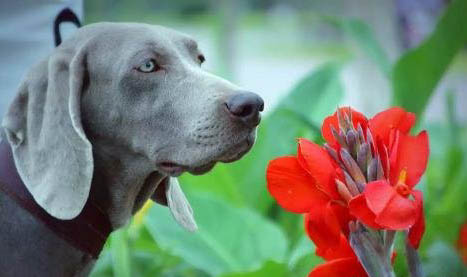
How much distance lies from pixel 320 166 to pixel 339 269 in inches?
6.1

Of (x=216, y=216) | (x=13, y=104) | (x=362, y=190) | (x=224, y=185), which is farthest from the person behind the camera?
(x=224, y=185)

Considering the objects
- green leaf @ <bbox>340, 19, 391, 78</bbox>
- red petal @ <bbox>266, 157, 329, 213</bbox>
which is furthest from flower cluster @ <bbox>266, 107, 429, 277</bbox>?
green leaf @ <bbox>340, 19, 391, 78</bbox>

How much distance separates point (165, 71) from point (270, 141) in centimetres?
141

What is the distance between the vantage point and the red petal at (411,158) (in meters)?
1.24

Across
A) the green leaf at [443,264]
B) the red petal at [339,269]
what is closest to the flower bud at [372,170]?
the red petal at [339,269]

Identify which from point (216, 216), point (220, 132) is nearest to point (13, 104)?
point (220, 132)

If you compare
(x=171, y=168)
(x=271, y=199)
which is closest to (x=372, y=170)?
(x=171, y=168)

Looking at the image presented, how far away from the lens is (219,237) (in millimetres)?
2359

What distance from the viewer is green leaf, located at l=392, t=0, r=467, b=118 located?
235 cm

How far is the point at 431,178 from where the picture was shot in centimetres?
367

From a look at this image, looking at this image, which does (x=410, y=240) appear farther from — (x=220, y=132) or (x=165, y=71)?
(x=165, y=71)

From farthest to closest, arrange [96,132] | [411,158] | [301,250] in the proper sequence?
1. [301,250]
2. [96,132]
3. [411,158]

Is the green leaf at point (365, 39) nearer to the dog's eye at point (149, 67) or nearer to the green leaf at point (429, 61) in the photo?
the green leaf at point (429, 61)

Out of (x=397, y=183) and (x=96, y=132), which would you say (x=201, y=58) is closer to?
(x=96, y=132)
